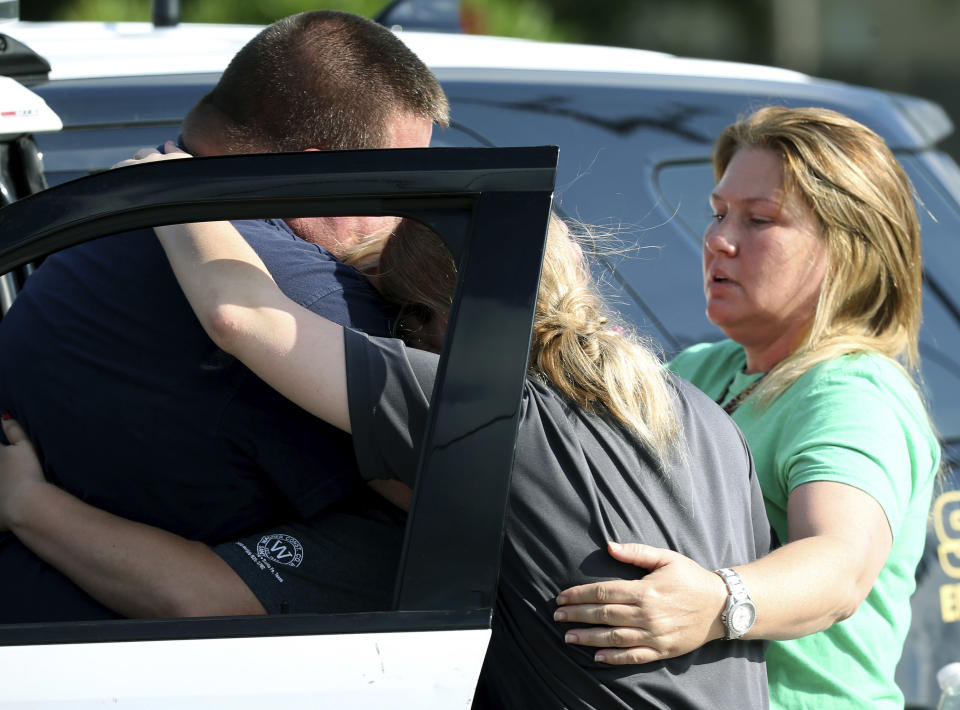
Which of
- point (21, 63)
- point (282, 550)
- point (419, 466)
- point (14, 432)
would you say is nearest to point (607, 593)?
point (419, 466)

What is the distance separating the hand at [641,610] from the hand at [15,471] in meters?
0.81

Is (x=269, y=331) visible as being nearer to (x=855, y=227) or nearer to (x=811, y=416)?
(x=811, y=416)

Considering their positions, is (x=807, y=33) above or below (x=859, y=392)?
below

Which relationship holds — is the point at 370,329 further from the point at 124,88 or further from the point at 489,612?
the point at 124,88

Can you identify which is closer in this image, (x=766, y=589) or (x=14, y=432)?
(x=766, y=589)

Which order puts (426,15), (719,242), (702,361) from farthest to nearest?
(426,15)
(702,361)
(719,242)

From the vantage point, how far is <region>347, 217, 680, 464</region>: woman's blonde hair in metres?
1.56

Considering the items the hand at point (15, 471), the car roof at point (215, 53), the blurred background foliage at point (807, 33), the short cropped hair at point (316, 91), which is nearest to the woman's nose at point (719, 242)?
the car roof at point (215, 53)

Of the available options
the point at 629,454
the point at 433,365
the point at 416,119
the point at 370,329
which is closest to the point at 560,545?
the point at 629,454

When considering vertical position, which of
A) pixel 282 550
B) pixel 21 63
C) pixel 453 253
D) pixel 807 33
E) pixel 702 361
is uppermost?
pixel 453 253

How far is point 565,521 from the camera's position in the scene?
1.49 m

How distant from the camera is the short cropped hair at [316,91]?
6.50 ft

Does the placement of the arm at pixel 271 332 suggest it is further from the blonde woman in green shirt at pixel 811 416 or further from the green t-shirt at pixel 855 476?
the green t-shirt at pixel 855 476

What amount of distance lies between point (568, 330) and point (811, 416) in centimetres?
62
